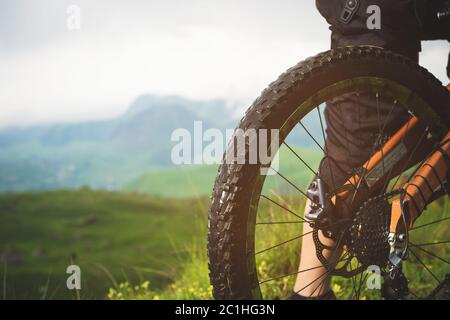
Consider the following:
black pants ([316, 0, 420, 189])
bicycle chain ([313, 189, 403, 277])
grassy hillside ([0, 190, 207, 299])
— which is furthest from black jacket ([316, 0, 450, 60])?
grassy hillside ([0, 190, 207, 299])

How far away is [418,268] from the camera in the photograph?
120 inches

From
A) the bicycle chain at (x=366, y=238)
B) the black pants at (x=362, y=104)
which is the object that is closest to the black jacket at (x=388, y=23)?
the black pants at (x=362, y=104)

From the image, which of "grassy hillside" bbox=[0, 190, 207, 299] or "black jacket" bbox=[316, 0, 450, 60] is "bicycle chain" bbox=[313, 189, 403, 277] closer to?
"black jacket" bbox=[316, 0, 450, 60]

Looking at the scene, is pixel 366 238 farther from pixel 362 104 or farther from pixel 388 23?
pixel 388 23

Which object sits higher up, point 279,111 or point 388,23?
point 388,23

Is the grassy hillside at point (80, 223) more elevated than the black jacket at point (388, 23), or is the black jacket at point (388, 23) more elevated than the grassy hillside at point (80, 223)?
the grassy hillside at point (80, 223)

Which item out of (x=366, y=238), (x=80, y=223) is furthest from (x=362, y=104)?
(x=80, y=223)

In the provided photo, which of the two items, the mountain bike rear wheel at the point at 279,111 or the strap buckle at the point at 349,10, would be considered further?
the strap buckle at the point at 349,10

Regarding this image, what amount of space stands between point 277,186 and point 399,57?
163 centimetres

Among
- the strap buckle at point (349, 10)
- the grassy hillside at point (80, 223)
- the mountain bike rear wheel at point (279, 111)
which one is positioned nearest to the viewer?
the mountain bike rear wheel at point (279, 111)

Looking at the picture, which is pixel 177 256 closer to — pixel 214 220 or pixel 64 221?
pixel 214 220

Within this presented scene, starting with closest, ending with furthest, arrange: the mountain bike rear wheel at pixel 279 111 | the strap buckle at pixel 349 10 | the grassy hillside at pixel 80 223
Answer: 1. the mountain bike rear wheel at pixel 279 111
2. the strap buckle at pixel 349 10
3. the grassy hillside at pixel 80 223

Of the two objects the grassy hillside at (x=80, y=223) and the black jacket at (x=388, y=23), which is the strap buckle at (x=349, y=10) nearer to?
the black jacket at (x=388, y=23)
